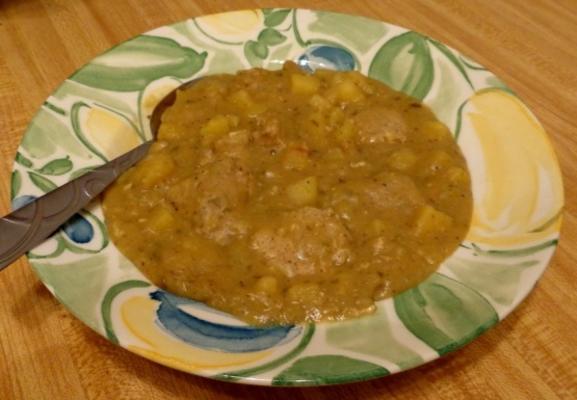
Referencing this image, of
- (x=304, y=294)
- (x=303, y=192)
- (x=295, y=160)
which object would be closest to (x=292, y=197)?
(x=303, y=192)

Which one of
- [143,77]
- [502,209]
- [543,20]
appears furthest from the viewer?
[543,20]

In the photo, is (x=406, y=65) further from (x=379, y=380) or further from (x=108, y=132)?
(x=379, y=380)

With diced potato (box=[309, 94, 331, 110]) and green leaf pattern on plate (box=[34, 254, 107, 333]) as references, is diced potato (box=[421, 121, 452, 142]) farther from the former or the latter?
green leaf pattern on plate (box=[34, 254, 107, 333])

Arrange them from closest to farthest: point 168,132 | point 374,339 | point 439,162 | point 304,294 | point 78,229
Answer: point 374,339 → point 304,294 → point 78,229 → point 439,162 → point 168,132

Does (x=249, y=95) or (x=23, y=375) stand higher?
(x=249, y=95)

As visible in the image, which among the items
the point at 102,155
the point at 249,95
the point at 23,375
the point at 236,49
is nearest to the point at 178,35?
the point at 236,49

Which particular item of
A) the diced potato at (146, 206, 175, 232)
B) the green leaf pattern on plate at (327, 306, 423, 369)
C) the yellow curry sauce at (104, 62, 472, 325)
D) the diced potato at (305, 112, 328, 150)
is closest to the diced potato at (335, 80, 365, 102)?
the yellow curry sauce at (104, 62, 472, 325)

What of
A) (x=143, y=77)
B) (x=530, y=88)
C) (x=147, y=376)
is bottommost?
(x=147, y=376)

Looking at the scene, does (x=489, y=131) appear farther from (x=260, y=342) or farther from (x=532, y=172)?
(x=260, y=342)
